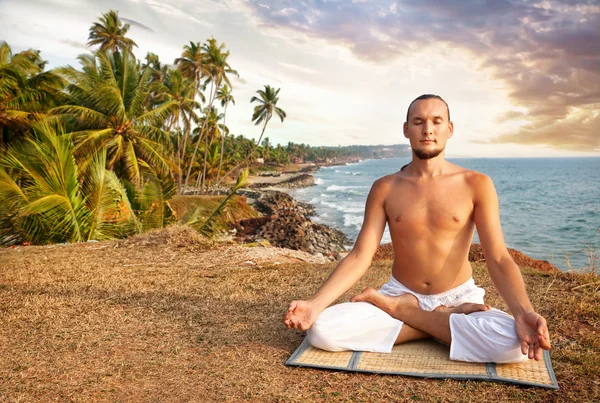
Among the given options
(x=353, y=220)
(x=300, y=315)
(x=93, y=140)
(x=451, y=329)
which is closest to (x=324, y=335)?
(x=300, y=315)

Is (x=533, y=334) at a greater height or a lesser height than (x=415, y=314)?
greater

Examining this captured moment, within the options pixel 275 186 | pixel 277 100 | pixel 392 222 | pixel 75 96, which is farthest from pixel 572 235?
pixel 275 186

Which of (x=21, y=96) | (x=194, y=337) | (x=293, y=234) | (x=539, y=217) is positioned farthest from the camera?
(x=539, y=217)

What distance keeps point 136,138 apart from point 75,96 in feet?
8.93

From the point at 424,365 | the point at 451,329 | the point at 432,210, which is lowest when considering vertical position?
the point at 424,365

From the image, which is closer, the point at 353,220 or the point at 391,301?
the point at 391,301

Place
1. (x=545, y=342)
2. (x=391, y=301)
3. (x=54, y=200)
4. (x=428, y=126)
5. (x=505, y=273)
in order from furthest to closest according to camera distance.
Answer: (x=54, y=200) → (x=391, y=301) → (x=428, y=126) → (x=505, y=273) → (x=545, y=342)

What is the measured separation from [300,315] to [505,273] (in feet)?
4.38

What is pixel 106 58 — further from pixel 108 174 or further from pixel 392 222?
pixel 392 222

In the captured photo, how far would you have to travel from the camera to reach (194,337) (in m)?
3.60

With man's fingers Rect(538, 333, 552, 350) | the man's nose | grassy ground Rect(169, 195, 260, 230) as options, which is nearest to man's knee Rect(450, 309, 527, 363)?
man's fingers Rect(538, 333, 552, 350)

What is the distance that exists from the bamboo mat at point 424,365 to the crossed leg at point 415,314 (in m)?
0.09

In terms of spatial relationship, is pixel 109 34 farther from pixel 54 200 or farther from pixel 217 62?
pixel 54 200

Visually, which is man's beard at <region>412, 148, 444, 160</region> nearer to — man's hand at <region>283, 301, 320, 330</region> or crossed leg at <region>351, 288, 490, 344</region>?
crossed leg at <region>351, 288, 490, 344</region>
